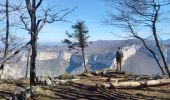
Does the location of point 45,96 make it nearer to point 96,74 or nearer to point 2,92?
point 2,92

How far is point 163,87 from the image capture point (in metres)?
19.8

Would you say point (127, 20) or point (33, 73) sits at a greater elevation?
point (127, 20)

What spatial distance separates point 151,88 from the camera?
19328mm

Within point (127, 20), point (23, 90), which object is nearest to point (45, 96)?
point (23, 90)

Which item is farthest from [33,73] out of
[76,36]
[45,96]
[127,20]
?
[76,36]

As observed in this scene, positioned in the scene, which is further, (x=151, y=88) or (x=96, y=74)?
(x=96, y=74)

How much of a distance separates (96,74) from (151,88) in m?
11.8

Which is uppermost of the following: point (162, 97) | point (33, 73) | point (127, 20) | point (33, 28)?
point (127, 20)

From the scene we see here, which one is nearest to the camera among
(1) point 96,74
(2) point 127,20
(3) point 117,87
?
(3) point 117,87

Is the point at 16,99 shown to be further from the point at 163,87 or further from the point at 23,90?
the point at 163,87

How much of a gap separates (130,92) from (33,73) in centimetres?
515

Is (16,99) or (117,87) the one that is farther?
(117,87)

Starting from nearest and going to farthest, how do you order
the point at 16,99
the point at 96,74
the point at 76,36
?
1. the point at 16,99
2. the point at 96,74
3. the point at 76,36

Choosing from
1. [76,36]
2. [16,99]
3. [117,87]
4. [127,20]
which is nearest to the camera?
[16,99]
